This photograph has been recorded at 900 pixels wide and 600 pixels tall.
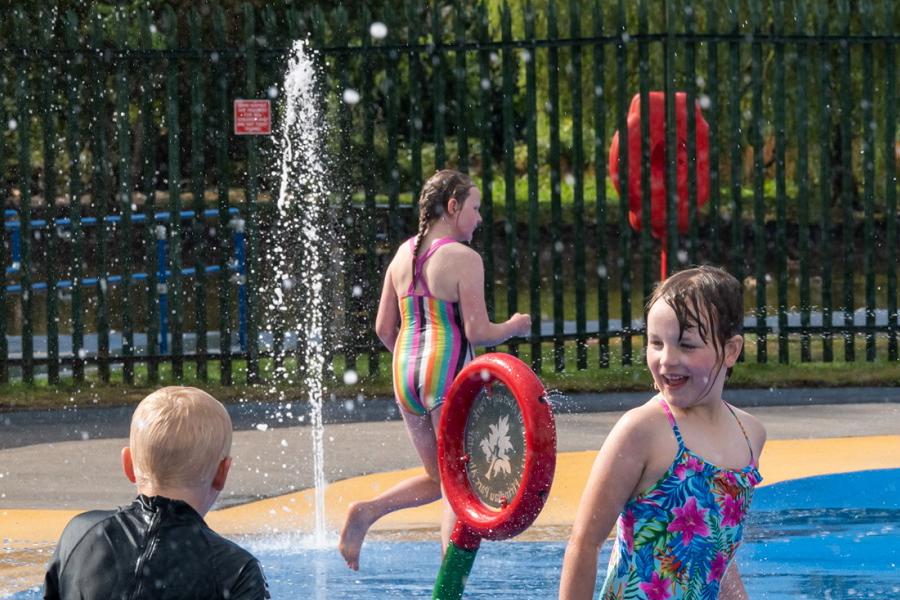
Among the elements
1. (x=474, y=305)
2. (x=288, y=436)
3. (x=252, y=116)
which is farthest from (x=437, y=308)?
(x=252, y=116)

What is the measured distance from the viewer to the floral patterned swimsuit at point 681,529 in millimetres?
3221

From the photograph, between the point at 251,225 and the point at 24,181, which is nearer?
the point at 24,181

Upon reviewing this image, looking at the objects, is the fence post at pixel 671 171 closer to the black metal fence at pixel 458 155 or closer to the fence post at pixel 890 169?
the black metal fence at pixel 458 155

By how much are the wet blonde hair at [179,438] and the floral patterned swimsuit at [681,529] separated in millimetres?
884

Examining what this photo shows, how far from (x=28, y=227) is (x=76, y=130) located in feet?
2.52

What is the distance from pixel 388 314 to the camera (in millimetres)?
6098

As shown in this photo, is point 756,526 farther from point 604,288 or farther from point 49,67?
point 49,67

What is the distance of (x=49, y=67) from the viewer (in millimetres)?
11359

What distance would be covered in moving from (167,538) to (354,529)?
3328mm

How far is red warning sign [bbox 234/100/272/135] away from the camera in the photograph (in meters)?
11.3

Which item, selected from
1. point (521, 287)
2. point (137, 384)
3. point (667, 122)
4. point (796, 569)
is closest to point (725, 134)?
point (521, 287)

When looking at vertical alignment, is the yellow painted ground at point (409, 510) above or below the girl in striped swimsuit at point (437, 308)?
below

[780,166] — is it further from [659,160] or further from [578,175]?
[578,175]

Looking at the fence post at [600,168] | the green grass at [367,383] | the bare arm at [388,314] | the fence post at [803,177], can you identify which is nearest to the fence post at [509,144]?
the fence post at [600,168]
